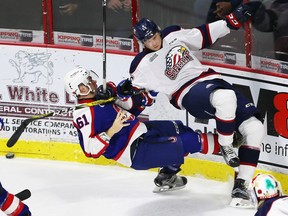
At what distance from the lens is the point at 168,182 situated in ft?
18.2

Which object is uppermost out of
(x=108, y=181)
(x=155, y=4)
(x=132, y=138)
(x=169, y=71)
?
(x=155, y=4)

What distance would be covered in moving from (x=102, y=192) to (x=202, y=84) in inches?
41.0

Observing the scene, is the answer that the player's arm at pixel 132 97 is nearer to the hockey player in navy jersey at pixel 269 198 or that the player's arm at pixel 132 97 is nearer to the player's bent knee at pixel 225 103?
the player's bent knee at pixel 225 103

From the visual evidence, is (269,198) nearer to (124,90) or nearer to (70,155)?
(124,90)

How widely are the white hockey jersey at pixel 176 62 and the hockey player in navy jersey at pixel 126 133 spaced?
0.12 metres

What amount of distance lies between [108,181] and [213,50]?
1161 mm

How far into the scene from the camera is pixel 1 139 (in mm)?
6473

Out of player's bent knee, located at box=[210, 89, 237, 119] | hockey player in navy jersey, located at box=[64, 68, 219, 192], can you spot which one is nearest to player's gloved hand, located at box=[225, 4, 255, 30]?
player's bent knee, located at box=[210, 89, 237, 119]

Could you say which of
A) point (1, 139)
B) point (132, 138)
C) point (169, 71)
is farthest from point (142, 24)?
point (1, 139)

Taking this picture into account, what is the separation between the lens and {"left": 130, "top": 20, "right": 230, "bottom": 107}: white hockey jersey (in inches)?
208

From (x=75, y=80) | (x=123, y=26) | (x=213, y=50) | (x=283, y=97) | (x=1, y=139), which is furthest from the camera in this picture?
(x=1, y=139)

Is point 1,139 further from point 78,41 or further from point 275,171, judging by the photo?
point 275,171

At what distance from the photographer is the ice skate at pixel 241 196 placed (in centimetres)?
514

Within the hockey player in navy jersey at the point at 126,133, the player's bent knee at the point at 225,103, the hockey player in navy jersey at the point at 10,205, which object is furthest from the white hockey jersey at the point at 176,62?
the hockey player in navy jersey at the point at 10,205
